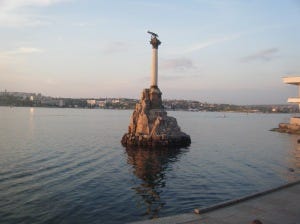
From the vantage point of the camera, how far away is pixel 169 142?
48.2 metres

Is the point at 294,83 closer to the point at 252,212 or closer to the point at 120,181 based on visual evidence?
the point at 120,181

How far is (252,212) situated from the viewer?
13234 mm

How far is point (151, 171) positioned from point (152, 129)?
18897mm

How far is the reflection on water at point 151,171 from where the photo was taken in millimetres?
19847

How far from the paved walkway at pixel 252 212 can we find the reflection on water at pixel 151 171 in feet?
15.7

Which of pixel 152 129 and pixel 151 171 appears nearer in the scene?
pixel 151 171

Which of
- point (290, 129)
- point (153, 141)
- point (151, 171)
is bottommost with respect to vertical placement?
point (151, 171)

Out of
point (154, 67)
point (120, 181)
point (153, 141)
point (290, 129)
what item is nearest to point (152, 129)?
point (153, 141)

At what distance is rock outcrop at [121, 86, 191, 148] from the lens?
48312 mm

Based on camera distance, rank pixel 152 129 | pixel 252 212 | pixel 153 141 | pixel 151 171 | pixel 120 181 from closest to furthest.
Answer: pixel 252 212 < pixel 120 181 < pixel 151 171 < pixel 153 141 < pixel 152 129

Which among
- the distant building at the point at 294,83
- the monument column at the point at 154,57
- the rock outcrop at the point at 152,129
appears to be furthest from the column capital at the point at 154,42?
the distant building at the point at 294,83

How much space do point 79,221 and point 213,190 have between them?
974 cm

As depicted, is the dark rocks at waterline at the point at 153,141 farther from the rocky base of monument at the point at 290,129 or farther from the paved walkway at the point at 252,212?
the rocky base of monument at the point at 290,129

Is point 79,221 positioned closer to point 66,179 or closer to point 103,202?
point 103,202
